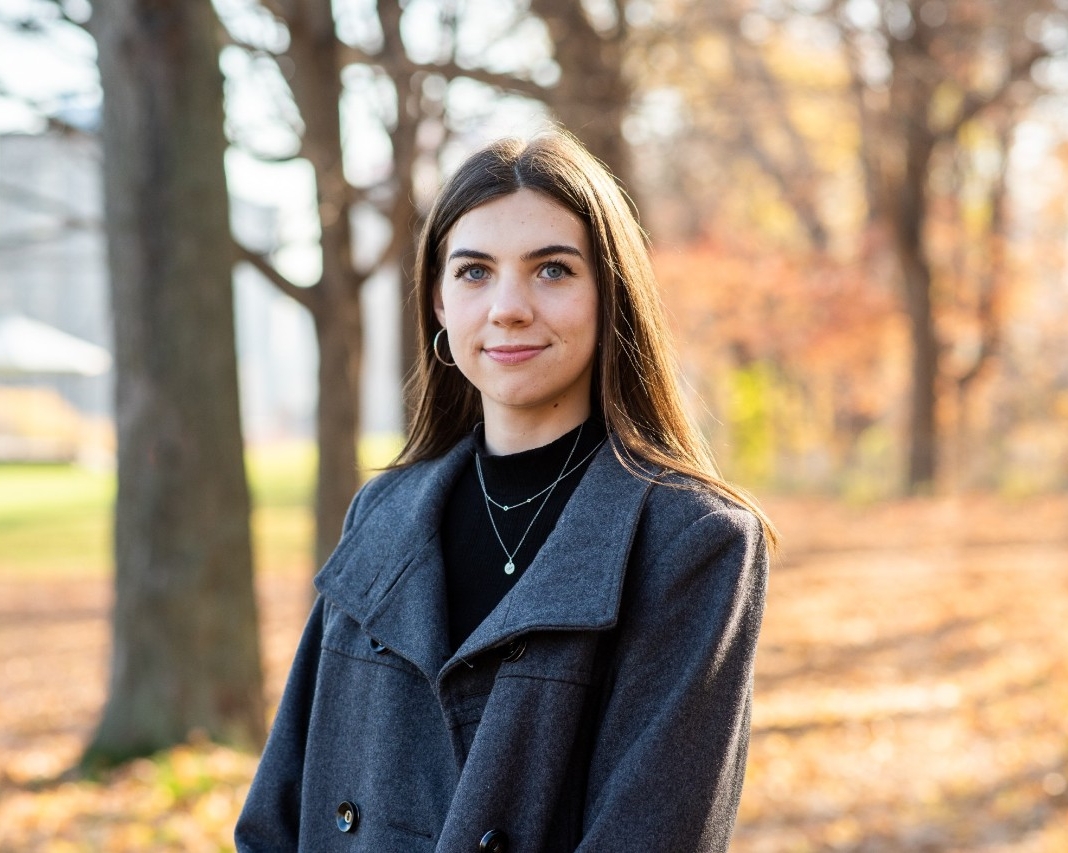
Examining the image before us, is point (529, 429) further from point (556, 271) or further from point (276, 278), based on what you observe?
point (276, 278)

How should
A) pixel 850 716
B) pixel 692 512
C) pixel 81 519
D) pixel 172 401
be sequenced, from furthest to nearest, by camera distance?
pixel 81 519
pixel 850 716
pixel 172 401
pixel 692 512

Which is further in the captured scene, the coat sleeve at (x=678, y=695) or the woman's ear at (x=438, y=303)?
the woman's ear at (x=438, y=303)

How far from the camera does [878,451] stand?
1101 inches

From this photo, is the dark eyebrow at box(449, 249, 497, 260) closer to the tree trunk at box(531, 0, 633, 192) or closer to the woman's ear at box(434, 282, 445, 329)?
the woman's ear at box(434, 282, 445, 329)

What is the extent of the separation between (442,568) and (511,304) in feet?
1.65

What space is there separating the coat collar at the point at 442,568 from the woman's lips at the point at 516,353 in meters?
0.21

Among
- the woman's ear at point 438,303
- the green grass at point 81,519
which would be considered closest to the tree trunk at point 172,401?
the woman's ear at point 438,303

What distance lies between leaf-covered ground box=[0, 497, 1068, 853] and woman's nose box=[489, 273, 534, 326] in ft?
11.1

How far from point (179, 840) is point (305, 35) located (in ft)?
15.0

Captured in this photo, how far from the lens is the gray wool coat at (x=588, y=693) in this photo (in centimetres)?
188

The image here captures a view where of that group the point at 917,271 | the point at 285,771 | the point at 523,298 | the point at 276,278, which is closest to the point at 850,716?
the point at 276,278

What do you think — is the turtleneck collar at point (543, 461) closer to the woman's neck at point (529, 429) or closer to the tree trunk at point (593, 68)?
the woman's neck at point (529, 429)

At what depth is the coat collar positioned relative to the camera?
76.1 inches

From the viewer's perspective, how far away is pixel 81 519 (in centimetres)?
2448
